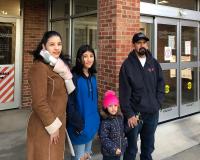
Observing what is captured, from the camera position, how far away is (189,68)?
738cm

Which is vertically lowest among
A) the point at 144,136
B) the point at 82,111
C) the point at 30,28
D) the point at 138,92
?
the point at 144,136

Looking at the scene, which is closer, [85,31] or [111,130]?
[111,130]

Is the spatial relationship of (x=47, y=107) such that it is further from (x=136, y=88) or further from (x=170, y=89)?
(x=170, y=89)

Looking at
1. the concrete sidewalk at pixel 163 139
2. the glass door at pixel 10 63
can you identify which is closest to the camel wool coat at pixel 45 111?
the concrete sidewalk at pixel 163 139

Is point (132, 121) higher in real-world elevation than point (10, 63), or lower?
lower

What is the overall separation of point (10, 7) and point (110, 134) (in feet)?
16.9

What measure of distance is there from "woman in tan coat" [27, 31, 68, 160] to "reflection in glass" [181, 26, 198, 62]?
14.9 ft

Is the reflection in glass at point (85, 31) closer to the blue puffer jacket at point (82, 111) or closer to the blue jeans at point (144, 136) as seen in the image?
the blue jeans at point (144, 136)

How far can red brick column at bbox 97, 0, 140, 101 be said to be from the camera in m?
5.25

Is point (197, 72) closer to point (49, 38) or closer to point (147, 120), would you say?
point (147, 120)

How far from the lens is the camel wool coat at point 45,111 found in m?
2.97

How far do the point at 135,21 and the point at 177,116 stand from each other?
99.8 inches

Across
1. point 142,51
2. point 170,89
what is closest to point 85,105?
point 142,51

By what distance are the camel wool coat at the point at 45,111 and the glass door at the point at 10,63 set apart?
483 centimetres
